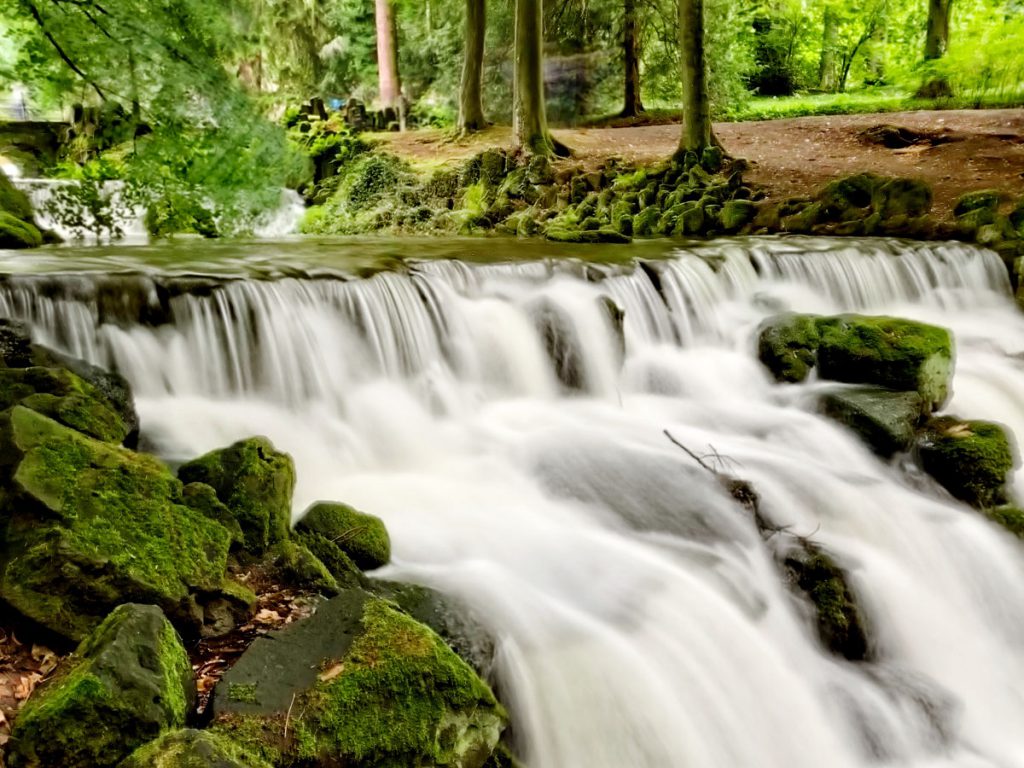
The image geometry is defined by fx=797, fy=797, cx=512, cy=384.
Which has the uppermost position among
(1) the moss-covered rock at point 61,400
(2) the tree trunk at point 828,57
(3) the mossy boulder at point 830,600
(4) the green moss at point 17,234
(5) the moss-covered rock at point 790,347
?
(2) the tree trunk at point 828,57

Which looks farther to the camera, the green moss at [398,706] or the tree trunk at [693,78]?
Result: the tree trunk at [693,78]

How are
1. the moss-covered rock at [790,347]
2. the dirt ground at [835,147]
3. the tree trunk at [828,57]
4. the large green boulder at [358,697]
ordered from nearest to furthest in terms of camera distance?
1. the large green boulder at [358,697]
2. the moss-covered rock at [790,347]
3. the dirt ground at [835,147]
4. the tree trunk at [828,57]

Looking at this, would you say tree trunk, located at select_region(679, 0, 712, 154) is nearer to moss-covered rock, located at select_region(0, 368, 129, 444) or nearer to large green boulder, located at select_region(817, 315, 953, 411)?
large green boulder, located at select_region(817, 315, 953, 411)

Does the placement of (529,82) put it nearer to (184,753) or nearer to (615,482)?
(615,482)

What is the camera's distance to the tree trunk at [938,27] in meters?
21.2

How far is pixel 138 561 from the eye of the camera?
3096mm

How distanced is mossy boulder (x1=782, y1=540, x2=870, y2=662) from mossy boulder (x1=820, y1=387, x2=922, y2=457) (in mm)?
1886

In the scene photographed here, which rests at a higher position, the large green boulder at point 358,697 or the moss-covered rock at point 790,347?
the moss-covered rock at point 790,347

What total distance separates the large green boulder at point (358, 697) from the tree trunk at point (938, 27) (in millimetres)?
23502

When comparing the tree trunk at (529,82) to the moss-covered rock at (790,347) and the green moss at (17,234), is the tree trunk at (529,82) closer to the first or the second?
the green moss at (17,234)

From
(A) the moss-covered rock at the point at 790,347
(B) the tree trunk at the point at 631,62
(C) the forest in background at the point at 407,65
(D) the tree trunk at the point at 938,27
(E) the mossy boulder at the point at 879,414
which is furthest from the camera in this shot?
(B) the tree trunk at the point at 631,62

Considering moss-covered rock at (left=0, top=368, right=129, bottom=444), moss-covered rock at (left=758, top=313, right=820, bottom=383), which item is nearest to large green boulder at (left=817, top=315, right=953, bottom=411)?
moss-covered rock at (left=758, top=313, right=820, bottom=383)

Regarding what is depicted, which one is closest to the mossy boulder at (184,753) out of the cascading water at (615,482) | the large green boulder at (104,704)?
the large green boulder at (104,704)

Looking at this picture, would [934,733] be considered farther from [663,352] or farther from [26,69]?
[26,69]
